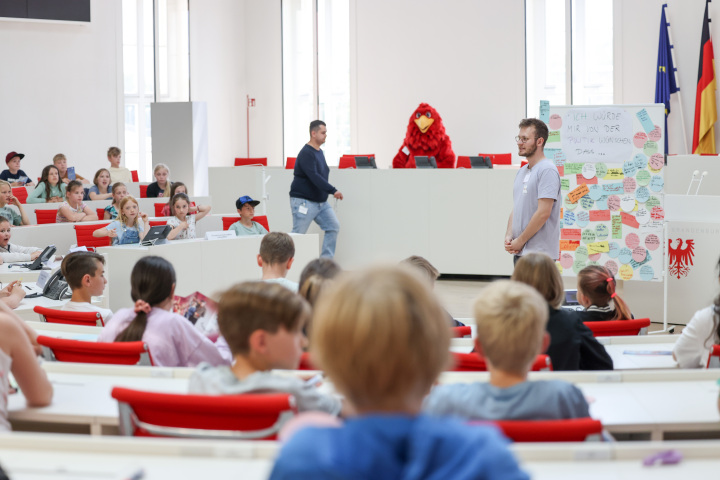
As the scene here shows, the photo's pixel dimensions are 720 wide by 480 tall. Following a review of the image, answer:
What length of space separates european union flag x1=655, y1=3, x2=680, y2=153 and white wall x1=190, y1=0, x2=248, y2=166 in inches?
290

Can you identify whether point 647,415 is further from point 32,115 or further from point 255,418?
point 32,115

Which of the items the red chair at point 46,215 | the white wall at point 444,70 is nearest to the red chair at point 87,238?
the red chair at point 46,215

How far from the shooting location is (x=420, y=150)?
10.3 meters

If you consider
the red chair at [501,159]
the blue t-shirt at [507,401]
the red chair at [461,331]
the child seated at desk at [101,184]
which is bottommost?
the red chair at [461,331]

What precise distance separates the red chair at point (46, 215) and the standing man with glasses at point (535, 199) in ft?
17.3

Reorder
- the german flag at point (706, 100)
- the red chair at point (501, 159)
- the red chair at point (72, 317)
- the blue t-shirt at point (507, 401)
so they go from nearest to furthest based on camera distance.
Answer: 1. the blue t-shirt at point (507, 401)
2. the red chair at point (72, 317)
3. the german flag at point (706, 100)
4. the red chair at point (501, 159)

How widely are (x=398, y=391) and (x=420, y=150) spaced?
30.8ft

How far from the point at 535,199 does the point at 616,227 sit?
64.9 inches

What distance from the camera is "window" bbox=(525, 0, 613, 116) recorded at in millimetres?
12461

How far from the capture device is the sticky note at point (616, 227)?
6215mm

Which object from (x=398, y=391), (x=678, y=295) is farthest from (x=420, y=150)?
(x=398, y=391)

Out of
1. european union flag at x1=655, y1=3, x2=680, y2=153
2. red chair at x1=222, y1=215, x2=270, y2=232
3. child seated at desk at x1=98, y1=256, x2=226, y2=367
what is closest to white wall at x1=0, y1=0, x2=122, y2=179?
red chair at x1=222, y1=215, x2=270, y2=232

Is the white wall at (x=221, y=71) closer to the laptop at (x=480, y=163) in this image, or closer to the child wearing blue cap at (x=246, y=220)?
the laptop at (x=480, y=163)

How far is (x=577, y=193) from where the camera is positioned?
628 centimetres
